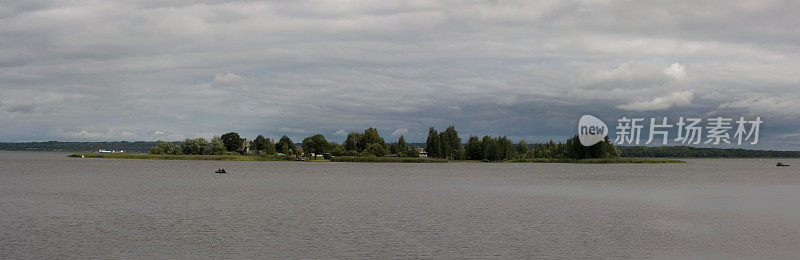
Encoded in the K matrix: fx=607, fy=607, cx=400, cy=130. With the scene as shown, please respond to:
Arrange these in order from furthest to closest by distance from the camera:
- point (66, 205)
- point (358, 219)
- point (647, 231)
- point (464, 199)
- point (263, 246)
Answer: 1. point (464, 199)
2. point (66, 205)
3. point (358, 219)
4. point (647, 231)
5. point (263, 246)

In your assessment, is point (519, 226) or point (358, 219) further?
point (358, 219)

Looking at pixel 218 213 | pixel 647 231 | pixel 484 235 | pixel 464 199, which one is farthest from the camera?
pixel 464 199

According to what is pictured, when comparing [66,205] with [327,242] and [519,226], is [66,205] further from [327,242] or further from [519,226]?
[519,226]

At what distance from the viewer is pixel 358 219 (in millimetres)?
40812

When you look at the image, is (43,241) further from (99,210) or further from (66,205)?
(66,205)

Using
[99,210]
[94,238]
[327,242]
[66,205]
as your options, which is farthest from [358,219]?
[66,205]

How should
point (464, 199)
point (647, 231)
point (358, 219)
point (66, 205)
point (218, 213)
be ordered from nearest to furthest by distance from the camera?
point (647, 231) < point (358, 219) < point (218, 213) < point (66, 205) < point (464, 199)

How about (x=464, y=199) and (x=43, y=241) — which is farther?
(x=464, y=199)

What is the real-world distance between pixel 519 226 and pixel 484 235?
192 inches

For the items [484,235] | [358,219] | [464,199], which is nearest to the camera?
[484,235]

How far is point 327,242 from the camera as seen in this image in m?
30.5

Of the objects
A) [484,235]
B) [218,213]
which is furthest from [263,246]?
[218,213]

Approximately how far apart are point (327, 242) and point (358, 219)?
10.3 m

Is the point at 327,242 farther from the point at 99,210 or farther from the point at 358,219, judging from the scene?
the point at 99,210
